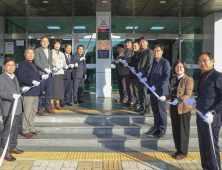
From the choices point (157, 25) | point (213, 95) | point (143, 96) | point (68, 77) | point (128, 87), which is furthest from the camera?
point (157, 25)

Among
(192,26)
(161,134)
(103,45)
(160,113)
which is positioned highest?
(192,26)

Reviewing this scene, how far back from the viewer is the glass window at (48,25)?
8805 mm

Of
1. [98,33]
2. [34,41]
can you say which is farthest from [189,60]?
[34,41]

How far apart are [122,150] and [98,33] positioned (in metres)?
5.24

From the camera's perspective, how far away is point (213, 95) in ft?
8.58

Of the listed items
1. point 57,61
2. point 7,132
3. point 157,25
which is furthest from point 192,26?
point 7,132

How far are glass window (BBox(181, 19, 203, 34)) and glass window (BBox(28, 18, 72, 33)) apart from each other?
4.64m

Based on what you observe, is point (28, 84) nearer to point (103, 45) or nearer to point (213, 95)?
point (213, 95)

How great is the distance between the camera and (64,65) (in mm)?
5523

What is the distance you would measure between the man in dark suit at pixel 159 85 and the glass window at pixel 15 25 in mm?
6675

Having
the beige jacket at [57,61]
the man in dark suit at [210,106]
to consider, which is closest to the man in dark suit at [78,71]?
the beige jacket at [57,61]

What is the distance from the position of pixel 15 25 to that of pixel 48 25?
51.4 inches

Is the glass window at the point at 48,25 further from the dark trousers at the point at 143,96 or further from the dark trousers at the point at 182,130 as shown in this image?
the dark trousers at the point at 182,130

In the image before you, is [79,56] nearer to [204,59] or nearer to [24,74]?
[24,74]
